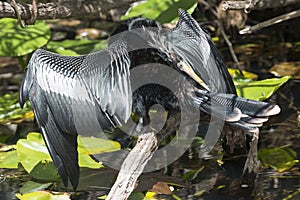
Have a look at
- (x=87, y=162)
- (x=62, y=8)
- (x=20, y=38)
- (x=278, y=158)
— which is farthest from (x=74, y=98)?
(x=20, y=38)

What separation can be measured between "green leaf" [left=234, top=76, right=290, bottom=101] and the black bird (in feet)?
1.34

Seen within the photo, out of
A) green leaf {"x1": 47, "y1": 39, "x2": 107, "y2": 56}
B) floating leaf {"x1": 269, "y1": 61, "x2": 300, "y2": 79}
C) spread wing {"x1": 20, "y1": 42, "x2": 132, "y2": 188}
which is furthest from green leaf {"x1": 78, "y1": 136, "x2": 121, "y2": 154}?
floating leaf {"x1": 269, "y1": 61, "x2": 300, "y2": 79}

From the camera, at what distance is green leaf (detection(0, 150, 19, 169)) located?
3.13m

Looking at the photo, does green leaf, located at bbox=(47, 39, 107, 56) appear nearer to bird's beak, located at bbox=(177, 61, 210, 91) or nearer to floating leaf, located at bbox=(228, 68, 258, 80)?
floating leaf, located at bbox=(228, 68, 258, 80)

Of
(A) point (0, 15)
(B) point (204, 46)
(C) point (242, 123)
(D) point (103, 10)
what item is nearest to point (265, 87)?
(B) point (204, 46)

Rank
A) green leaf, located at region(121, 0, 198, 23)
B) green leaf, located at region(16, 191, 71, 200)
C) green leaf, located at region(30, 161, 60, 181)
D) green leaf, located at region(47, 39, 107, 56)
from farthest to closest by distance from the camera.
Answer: green leaf, located at region(47, 39, 107, 56), green leaf, located at region(121, 0, 198, 23), green leaf, located at region(30, 161, 60, 181), green leaf, located at region(16, 191, 71, 200)

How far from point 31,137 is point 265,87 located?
3.91 feet

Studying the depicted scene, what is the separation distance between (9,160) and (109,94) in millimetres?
724

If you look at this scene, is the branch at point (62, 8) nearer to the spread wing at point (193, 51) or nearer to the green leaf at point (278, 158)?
the spread wing at point (193, 51)

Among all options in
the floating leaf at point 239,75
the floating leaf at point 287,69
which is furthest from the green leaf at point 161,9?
the floating leaf at point 287,69

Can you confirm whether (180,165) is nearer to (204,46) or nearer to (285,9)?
(204,46)

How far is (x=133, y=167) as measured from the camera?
2.61 meters

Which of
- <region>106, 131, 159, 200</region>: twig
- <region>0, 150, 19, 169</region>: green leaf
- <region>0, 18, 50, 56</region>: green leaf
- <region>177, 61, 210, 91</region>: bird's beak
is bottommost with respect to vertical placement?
<region>0, 150, 19, 169</region>: green leaf

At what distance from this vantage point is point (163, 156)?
3.27 meters
